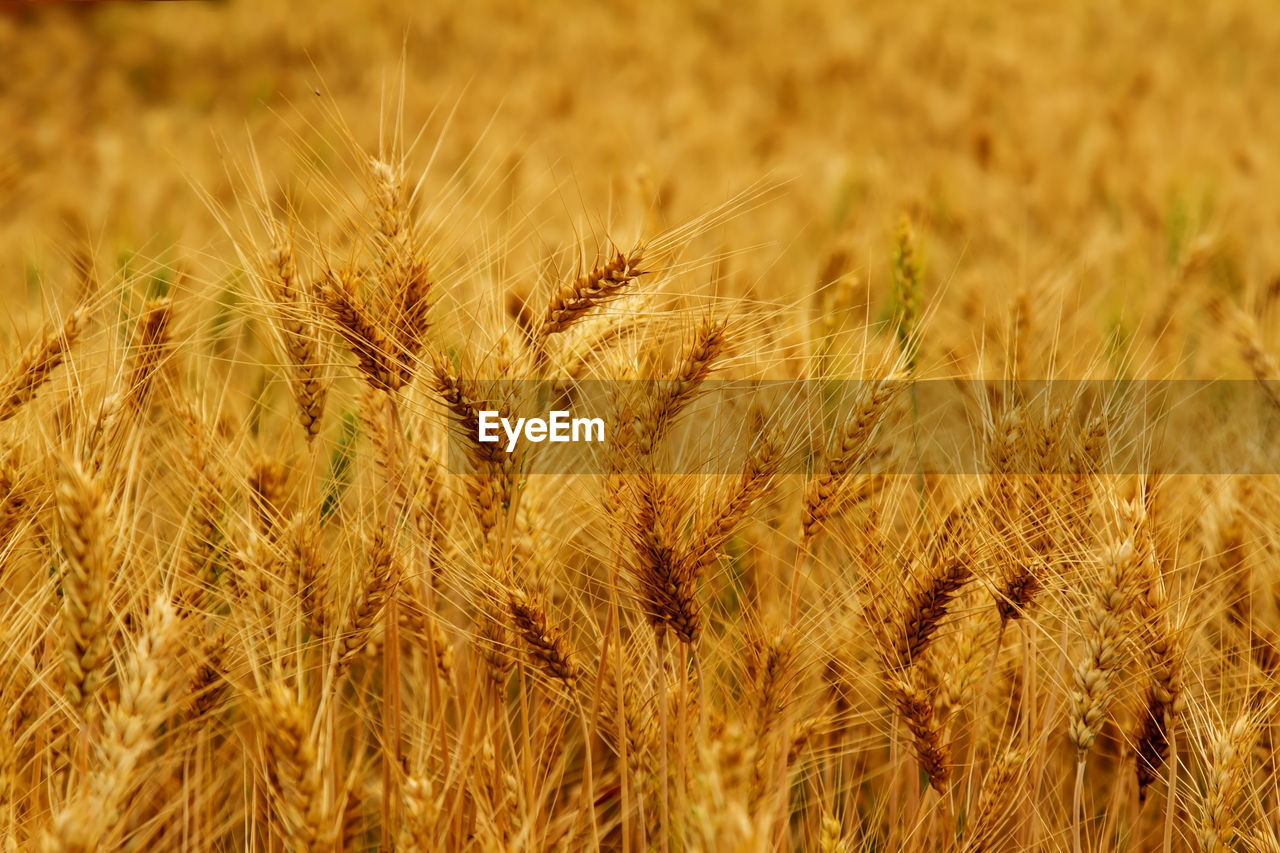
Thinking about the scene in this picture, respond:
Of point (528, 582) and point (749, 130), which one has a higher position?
point (749, 130)

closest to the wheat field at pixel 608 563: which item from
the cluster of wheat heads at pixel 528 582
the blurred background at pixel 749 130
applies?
the cluster of wheat heads at pixel 528 582

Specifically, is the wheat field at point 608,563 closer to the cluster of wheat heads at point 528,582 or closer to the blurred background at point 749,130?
the cluster of wheat heads at point 528,582

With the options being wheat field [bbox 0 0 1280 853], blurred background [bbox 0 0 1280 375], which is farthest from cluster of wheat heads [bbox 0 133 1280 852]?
blurred background [bbox 0 0 1280 375]

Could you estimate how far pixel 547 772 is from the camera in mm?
1287

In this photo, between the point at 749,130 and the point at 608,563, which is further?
the point at 749,130

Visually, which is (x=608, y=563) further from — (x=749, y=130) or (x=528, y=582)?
(x=749, y=130)

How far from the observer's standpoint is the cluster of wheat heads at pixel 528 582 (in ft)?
3.25

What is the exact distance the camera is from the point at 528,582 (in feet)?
3.80

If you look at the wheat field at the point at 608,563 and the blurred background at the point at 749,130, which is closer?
the wheat field at the point at 608,563

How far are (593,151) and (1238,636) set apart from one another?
311 centimetres

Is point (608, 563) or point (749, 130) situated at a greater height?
point (749, 130)

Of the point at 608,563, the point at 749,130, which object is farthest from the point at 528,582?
the point at 749,130

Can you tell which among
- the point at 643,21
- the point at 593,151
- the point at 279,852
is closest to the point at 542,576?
the point at 279,852

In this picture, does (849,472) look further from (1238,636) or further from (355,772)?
(1238,636)
